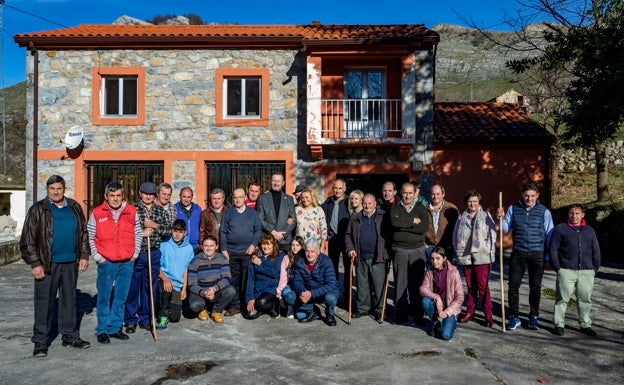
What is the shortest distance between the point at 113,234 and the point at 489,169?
9.97 m

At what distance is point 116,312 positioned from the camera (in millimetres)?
5848

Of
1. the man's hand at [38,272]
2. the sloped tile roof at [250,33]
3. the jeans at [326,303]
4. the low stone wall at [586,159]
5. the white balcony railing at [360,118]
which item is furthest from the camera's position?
the low stone wall at [586,159]

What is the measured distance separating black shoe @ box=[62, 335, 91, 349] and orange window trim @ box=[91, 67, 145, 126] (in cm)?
835

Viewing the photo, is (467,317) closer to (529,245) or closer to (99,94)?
(529,245)

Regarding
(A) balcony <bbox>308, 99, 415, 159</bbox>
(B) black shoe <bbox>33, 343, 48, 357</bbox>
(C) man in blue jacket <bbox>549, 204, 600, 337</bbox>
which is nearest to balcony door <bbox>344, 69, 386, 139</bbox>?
(A) balcony <bbox>308, 99, 415, 159</bbox>

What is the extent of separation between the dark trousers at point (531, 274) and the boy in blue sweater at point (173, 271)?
388 cm

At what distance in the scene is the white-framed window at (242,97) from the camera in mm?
13250

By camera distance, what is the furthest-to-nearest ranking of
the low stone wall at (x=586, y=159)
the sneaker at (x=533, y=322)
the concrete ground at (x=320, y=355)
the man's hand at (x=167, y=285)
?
the low stone wall at (x=586, y=159)
the man's hand at (x=167, y=285)
the sneaker at (x=533, y=322)
the concrete ground at (x=320, y=355)

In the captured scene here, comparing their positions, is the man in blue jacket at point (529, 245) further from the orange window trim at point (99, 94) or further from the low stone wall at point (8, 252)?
the low stone wall at point (8, 252)

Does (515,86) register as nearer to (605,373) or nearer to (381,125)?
(381,125)

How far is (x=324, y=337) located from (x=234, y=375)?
4.91ft

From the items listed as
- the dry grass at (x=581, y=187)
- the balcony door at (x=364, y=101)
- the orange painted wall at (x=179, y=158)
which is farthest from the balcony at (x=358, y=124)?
the dry grass at (x=581, y=187)

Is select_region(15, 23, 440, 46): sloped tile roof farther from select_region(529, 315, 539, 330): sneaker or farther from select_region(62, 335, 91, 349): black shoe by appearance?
select_region(62, 335, 91, 349): black shoe

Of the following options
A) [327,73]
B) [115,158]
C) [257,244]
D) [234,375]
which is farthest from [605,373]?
[115,158]
